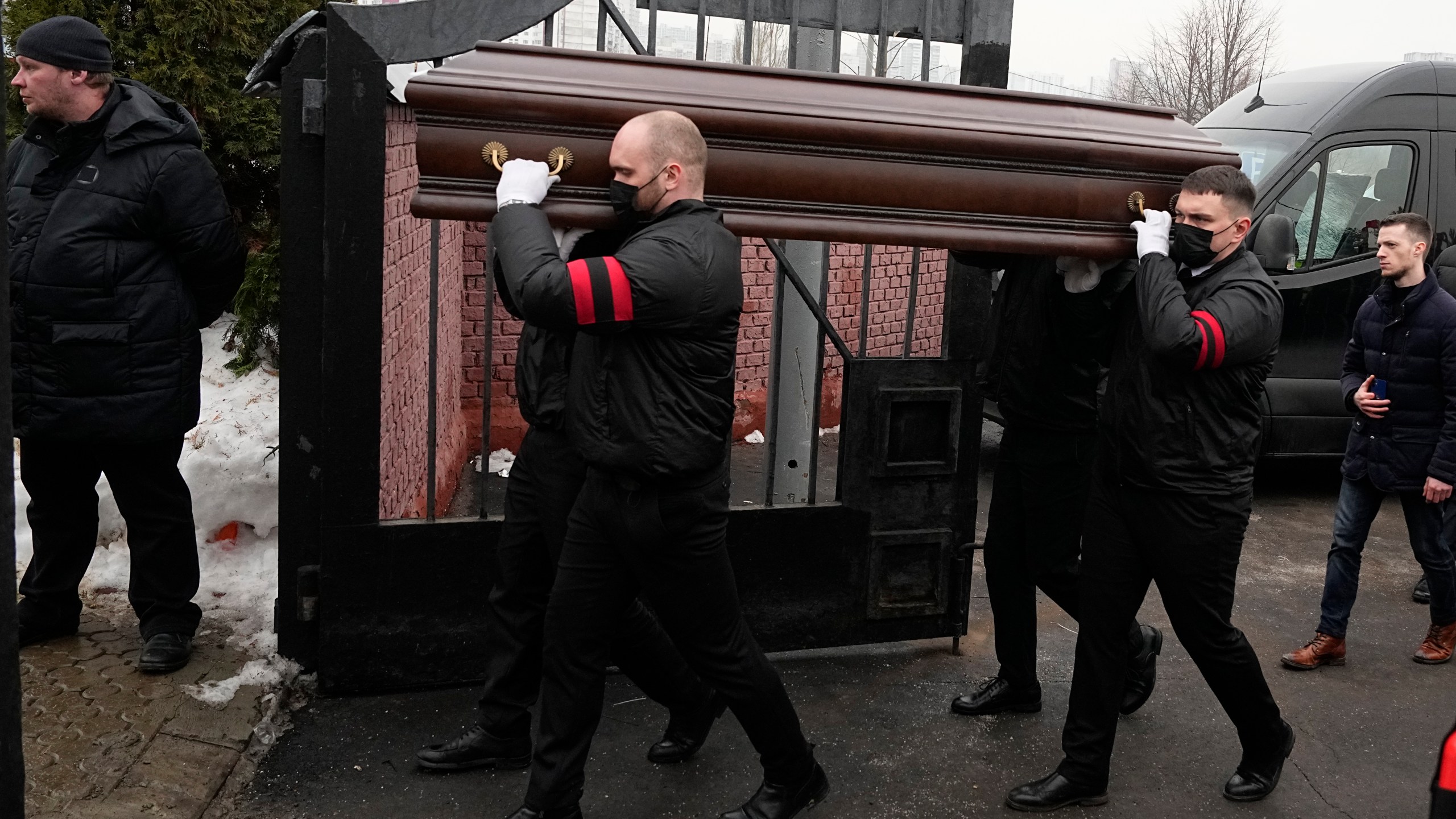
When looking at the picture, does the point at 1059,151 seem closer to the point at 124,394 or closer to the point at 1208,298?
the point at 1208,298

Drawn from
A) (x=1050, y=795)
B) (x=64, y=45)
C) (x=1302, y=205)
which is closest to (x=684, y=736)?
(x=1050, y=795)

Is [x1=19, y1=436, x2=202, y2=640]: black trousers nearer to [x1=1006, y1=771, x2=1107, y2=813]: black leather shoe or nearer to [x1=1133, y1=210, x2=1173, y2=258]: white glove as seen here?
[x1=1006, y1=771, x2=1107, y2=813]: black leather shoe

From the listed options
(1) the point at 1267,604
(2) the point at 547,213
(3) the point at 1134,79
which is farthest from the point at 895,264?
(3) the point at 1134,79

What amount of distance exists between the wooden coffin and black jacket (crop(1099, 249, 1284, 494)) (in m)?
0.29

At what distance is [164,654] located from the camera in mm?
4344

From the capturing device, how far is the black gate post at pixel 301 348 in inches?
160

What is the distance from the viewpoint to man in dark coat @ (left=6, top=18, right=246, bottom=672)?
13.6 feet

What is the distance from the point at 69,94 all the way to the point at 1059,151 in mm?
2951

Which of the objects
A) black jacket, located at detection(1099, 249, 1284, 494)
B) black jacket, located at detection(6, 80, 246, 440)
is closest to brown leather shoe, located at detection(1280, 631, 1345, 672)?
black jacket, located at detection(1099, 249, 1284, 494)

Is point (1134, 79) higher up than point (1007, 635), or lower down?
higher up

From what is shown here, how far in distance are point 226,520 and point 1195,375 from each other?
12.4 ft

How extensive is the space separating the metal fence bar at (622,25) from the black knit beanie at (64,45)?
61.2 inches

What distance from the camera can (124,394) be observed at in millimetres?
4227

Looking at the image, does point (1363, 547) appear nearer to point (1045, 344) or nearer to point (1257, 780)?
point (1257, 780)
